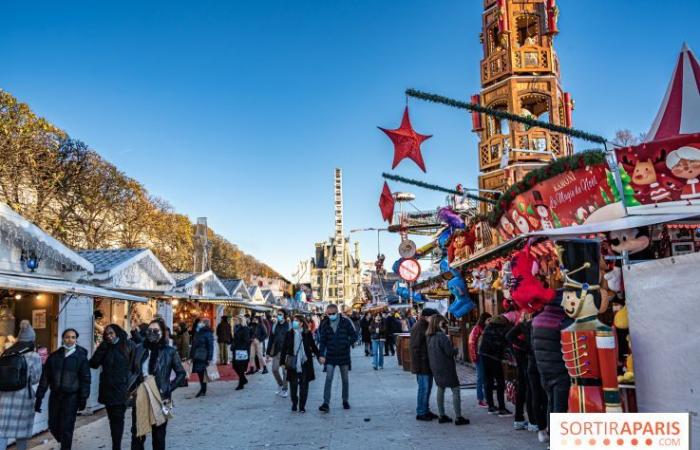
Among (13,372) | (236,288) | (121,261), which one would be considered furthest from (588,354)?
(236,288)

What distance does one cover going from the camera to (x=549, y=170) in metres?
8.24

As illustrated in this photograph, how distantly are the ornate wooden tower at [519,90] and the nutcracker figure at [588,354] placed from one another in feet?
42.7

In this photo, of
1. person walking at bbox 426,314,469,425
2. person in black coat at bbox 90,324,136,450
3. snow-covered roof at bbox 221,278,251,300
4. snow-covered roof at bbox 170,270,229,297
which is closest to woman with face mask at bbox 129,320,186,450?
person in black coat at bbox 90,324,136,450

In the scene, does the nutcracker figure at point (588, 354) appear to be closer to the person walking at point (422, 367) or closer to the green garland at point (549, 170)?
the green garland at point (549, 170)

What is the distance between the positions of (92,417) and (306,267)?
130861 millimetres

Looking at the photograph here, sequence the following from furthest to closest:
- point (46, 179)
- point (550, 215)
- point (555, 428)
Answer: point (46, 179)
point (550, 215)
point (555, 428)

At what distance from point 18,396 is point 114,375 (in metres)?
1.12

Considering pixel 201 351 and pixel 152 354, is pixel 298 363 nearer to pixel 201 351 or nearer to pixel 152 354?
pixel 152 354

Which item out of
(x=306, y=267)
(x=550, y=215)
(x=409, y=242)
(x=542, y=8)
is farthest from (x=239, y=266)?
(x=306, y=267)

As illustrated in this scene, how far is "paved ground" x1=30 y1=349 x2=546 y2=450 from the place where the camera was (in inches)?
276

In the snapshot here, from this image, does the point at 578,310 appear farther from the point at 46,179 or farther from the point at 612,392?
the point at 46,179

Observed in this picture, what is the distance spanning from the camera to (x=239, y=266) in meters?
61.7

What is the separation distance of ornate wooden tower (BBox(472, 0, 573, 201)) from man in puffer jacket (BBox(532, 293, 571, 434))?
1239 centimetres

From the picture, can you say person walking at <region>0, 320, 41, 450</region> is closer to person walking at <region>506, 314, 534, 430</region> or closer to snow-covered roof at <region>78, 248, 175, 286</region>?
person walking at <region>506, 314, 534, 430</region>
